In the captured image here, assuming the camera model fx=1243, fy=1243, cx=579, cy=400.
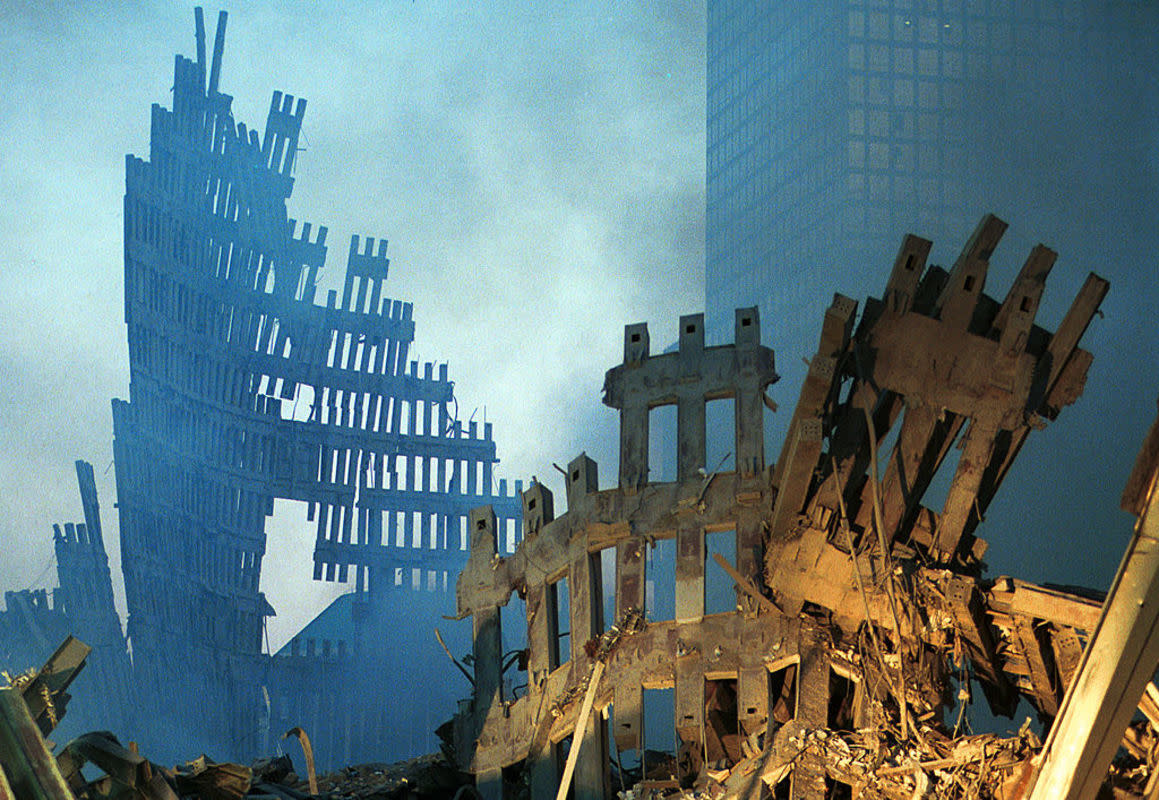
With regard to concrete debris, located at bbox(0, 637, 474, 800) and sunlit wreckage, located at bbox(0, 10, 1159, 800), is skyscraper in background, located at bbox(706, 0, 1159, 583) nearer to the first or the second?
sunlit wreckage, located at bbox(0, 10, 1159, 800)

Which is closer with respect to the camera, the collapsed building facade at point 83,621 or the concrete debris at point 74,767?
the concrete debris at point 74,767

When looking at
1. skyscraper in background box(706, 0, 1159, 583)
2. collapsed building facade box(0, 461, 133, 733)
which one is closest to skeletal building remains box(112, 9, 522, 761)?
collapsed building facade box(0, 461, 133, 733)

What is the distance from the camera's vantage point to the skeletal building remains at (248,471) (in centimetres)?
2939

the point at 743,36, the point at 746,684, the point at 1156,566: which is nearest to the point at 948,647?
the point at 746,684

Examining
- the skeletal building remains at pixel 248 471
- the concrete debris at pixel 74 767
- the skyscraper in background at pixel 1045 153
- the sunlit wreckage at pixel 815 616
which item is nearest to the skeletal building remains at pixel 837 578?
the sunlit wreckage at pixel 815 616

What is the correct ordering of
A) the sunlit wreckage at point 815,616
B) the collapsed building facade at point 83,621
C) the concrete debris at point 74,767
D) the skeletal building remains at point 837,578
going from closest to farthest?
the concrete debris at point 74,767 < the sunlit wreckage at point 815,616 < the skeletal building remains at point 837,578 < the collapsed building facade at point 83,621

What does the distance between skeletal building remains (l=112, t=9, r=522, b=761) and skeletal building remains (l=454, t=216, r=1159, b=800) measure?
1663cm

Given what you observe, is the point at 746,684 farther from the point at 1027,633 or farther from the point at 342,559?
the point at 342,559

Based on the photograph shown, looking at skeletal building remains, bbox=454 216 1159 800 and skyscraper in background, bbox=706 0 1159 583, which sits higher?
skyscraper in background, bbox=706 0 1159 583

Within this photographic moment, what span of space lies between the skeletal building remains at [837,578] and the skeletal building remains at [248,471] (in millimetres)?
16629

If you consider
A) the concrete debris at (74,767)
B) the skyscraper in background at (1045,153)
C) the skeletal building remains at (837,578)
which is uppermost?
the skyscraper in background at (1045,153)

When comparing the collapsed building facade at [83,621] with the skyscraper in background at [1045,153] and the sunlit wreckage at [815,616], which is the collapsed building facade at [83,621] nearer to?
the sunlit wreckage at [815,616]

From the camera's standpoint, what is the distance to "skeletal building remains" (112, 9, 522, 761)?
29.4 metres

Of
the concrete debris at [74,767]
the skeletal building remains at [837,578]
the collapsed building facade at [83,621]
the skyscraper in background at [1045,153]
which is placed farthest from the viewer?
the collapsed building facade at [83,621]
